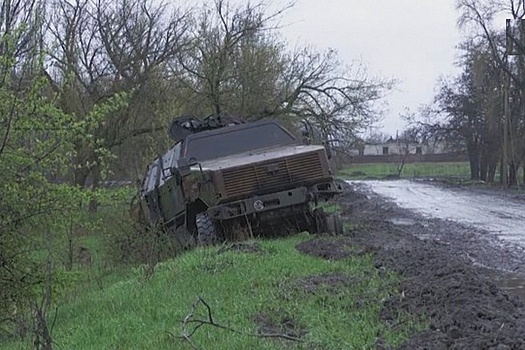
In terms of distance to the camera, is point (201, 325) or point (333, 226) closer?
point (201, 325)

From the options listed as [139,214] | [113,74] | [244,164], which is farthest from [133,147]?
[244,164]

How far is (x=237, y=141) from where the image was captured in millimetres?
Answer: 15648

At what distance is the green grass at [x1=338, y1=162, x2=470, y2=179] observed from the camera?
268 ft

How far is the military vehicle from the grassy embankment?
1.48 m

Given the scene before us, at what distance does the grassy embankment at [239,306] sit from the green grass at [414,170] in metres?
68.9

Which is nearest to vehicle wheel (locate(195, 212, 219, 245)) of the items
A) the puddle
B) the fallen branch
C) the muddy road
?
the muddy road

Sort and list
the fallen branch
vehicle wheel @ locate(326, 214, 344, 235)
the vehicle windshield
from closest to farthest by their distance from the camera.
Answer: the fallen branch < vehicle wheel @ locate(326, 214, 344, 235) < the vehicle windshield

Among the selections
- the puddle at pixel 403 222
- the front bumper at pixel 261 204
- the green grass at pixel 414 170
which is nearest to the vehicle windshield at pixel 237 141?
the front bumper at pixel 261 204

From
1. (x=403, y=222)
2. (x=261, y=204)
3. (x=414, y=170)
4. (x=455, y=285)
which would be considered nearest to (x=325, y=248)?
(x=261, y=204)

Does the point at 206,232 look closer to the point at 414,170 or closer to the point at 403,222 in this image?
the point at 403,222

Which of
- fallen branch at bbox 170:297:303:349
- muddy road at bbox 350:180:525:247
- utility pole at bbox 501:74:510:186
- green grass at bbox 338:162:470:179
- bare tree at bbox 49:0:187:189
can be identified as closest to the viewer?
fallen branch at bbox 170:297:303:349

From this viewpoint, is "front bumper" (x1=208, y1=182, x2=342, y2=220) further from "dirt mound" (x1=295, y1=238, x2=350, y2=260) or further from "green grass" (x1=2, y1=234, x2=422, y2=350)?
"green grass" (x1=2, y1=234, x2=422, y2=350)

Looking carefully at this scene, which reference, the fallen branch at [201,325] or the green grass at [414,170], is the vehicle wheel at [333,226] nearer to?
Result: the fallen branch at [201,325]

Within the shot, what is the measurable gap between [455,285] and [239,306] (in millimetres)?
1978
